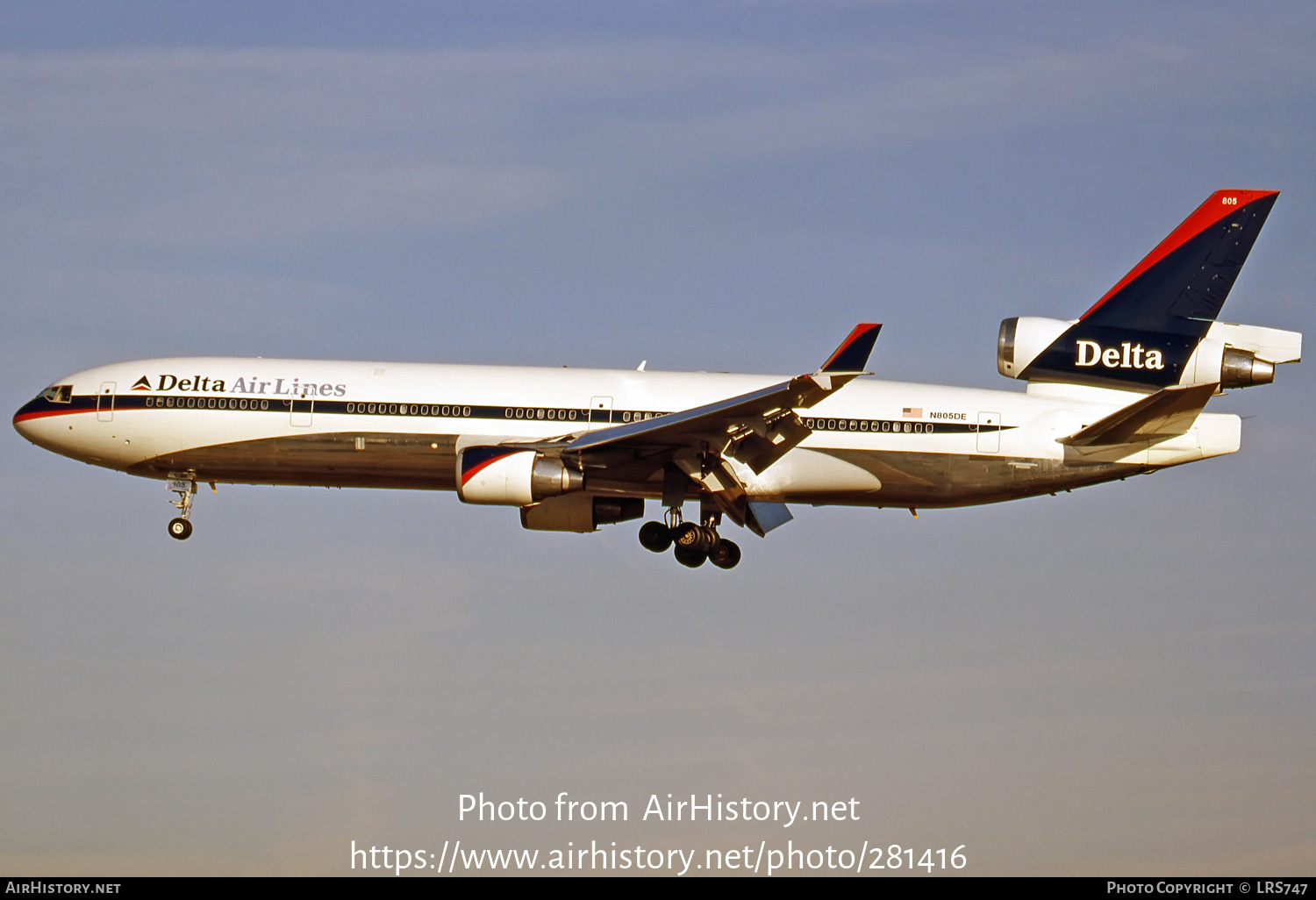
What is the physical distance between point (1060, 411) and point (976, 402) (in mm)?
1914

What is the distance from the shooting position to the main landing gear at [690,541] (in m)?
37.4

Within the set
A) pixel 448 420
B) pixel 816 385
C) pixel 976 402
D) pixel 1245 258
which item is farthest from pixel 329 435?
pixel 1245 258

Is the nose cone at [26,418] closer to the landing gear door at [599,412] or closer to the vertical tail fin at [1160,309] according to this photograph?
the landing gear door at [599,412]

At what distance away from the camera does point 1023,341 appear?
37469mm

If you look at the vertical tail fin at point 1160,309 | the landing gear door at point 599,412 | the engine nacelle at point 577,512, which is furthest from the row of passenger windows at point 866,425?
the engine nacelle at point 577,512

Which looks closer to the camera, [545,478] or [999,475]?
[545,478]

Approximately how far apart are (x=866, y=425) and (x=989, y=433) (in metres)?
2.82

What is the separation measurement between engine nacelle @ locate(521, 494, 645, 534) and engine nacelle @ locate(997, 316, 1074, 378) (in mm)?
9224

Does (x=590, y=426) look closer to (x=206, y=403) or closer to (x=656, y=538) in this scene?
(x=656, y=538)

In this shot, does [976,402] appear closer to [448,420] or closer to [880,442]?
[880,442]

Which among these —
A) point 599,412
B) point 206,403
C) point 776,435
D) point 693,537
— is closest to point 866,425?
point 776,435

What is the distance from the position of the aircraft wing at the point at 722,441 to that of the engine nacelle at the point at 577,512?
1.95 metres

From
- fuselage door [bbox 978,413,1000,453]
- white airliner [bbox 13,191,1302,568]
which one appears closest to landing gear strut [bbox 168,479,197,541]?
white airliner [bbox 13,191,1302,568]

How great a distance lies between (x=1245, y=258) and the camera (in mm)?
37688
